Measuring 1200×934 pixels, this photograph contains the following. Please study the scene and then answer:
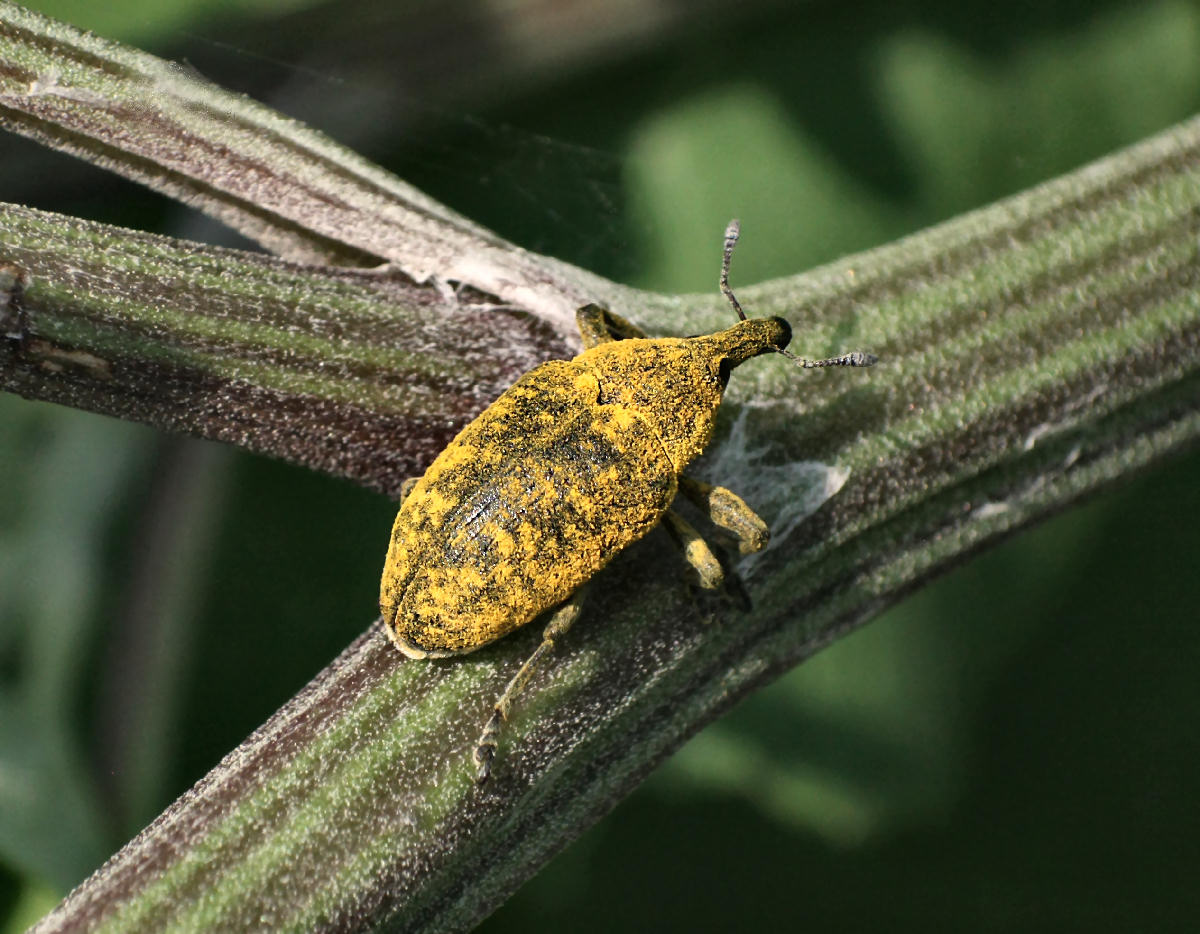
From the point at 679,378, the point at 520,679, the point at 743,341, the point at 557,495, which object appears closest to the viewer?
the point at 520,679

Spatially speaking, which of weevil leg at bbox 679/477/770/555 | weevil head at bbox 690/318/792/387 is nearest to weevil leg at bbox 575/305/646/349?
weevil head at bbox 690/318/792/387

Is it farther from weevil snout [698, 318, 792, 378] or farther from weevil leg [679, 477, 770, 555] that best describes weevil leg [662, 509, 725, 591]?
weevil snout [698, 318, 792, 378]

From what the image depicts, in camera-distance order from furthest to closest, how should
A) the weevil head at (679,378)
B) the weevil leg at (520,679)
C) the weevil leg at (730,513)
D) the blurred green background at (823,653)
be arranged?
the blurred green background at (823,653) < the weevil head at (679,378) < the weevil leg at (730,513) < the weevil leg at (520,679)

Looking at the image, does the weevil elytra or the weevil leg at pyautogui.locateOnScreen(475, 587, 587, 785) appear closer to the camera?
the weevil leg at pyautogui.locateOnScreen(475, 587, 587, 785)

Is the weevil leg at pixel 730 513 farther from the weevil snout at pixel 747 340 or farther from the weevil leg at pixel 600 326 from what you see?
the weevil leg at pixel 600 326

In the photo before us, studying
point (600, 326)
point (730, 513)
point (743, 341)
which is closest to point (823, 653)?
point (730, 513)

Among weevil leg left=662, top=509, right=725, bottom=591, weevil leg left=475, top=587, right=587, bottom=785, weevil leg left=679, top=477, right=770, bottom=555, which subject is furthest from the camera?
Result: weevil leg left=679, top=477, right=770, bottom=555

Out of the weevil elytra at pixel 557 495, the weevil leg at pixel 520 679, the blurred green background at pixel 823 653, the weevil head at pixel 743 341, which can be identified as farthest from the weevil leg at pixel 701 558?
the blurred green background at pixel 823 653

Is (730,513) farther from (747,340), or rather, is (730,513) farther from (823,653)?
(823,653)
